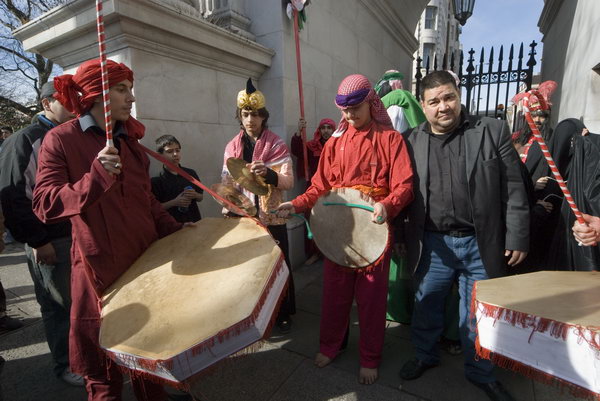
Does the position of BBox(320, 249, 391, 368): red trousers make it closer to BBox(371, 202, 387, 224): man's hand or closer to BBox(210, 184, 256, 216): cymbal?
BBox(371, 202, 387, 224): man's hand

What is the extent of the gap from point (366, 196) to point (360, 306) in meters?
0.87

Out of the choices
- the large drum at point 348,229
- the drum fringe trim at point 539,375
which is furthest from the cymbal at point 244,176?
the drum fringe trim at point 539,375

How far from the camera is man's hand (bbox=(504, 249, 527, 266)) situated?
6.50 ft

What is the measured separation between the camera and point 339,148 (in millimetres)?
2379

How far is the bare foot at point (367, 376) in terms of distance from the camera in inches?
91.1

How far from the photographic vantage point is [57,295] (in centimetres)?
229

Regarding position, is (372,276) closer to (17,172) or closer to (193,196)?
(193,196)

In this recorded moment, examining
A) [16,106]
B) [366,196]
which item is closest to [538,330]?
[366,196]

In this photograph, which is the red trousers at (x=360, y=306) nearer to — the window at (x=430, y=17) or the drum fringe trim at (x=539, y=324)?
the drum fringe trim at (x=539, y=324)

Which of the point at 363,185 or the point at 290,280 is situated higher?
the point at 363,185

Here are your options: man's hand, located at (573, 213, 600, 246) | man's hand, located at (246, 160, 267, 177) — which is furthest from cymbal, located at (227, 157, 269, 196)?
man's hand, located at (573, 213, 600, 246)

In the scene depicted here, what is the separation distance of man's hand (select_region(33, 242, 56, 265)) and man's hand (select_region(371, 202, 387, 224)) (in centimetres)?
218

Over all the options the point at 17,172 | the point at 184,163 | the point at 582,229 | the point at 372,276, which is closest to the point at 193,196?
the point at 184,163

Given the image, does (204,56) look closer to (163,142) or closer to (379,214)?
(163,142)
